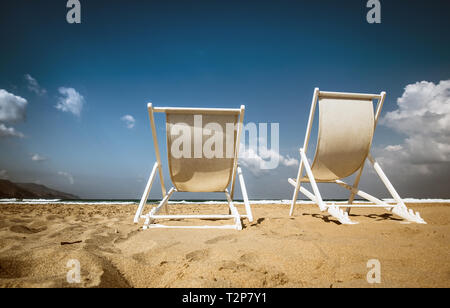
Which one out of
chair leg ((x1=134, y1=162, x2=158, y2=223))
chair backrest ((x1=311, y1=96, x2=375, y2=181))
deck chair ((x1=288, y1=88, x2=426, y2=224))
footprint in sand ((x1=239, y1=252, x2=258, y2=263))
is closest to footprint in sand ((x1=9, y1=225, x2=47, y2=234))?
chair leg ((x1=134, y1=162, x2=158, y2=223))

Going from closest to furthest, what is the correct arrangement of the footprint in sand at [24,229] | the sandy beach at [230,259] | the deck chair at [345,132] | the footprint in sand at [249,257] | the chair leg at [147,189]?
the sandy beach at [230,259] < the footprint in sand at [249,257] < the footprint in sand at [24,229] < the chair leg at [147,189] < the deck chair at [345,132]

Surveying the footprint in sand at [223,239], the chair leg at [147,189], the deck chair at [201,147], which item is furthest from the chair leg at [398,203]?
the chair leg at [147,189]

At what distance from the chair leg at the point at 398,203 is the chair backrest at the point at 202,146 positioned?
2.25 metres

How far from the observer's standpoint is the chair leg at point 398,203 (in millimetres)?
2868

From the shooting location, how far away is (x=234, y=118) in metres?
3.02

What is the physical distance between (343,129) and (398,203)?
1346 mm

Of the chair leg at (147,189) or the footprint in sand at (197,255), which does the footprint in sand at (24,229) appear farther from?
the footprint in sand at (197,255)

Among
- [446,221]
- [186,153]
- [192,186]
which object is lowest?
[446,221]

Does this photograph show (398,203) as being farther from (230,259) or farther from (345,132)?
(230,259)

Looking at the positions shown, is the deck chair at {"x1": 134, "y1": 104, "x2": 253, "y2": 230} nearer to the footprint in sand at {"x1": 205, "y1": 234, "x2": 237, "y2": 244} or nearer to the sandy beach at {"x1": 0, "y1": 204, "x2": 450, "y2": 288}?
the footprint in sand at {"x1": 205, "y1": 234, "x2": 237, "y2": 244}

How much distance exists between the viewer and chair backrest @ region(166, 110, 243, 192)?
303 centimetres

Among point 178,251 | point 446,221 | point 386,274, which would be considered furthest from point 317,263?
point 446,221
